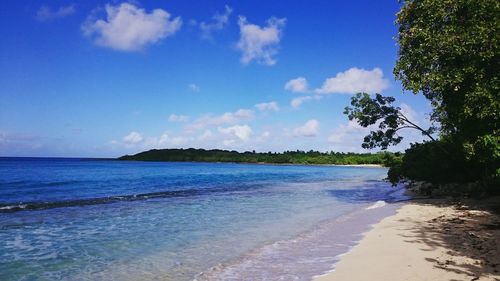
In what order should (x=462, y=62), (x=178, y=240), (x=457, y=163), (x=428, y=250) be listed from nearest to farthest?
(x=428, y=250), (x=178, y=240), (x=462, y=62), (x=457, y=163)

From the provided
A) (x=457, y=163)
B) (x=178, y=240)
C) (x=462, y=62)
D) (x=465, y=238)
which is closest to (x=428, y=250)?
(x=465, y=238)

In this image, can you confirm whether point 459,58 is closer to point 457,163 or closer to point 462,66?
point 462,66

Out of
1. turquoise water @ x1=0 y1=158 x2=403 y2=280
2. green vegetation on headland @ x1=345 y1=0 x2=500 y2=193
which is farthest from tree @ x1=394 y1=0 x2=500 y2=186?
turquoise water @ x1=0 y1=158 x2=403 y2=280

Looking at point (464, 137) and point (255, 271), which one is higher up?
point (464, 137)

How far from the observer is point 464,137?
18172 mm

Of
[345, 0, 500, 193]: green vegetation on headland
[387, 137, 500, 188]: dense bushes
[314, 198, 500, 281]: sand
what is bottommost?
[314, 198, 500, 281]: sand

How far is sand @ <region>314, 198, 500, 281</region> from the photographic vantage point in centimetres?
843

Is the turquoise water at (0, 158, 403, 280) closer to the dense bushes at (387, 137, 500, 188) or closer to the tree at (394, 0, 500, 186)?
the dense bushes at (387, 137, 500, 188)

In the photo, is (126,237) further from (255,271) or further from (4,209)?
(4,209)

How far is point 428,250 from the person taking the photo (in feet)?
34.4

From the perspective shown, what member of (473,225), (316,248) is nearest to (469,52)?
(473,225)

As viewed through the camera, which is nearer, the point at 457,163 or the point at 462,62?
the point at 462,62

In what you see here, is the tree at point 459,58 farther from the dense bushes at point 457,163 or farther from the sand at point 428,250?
the sand at point 428,250

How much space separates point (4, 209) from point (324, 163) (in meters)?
160
